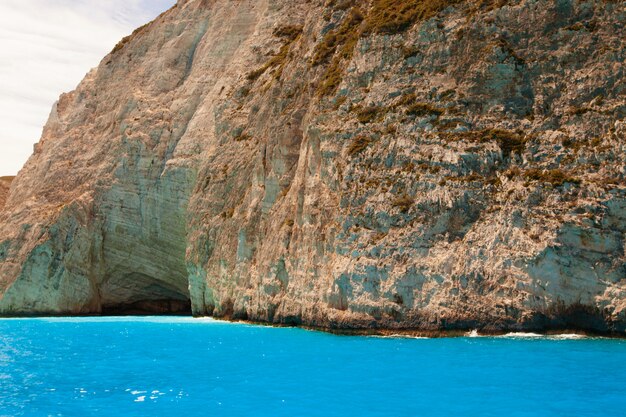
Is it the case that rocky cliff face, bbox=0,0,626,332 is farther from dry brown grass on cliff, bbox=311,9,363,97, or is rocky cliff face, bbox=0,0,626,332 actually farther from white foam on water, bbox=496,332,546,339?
white foam on water, bbox=496,332,546,339

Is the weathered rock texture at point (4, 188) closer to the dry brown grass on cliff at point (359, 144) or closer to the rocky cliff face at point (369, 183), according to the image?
the rocky cliff face at point (369, 183)

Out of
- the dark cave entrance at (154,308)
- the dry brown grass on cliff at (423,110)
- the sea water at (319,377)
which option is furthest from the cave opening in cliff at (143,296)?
the dry brown grass on cliff at (423,110)

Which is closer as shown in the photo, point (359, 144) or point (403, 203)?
point (403, 203)

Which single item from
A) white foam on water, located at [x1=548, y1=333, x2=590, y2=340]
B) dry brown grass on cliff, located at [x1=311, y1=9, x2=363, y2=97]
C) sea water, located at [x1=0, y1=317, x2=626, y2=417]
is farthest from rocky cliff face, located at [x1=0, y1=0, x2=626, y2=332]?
sea water, located at [x1=0, y1=317, x2=626, y2=417]

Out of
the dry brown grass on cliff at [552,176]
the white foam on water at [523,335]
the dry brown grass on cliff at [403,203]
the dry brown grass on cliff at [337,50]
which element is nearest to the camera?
the white foam on water at [523,335]

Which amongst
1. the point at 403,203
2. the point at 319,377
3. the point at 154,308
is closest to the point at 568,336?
the point at 403,203

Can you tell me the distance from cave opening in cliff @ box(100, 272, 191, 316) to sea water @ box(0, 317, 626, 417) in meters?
26.5

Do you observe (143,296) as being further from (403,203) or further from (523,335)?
(523,335)

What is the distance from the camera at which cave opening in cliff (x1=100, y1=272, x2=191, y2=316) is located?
58.6m

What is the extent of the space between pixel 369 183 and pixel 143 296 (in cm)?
3296

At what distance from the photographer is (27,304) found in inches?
2250

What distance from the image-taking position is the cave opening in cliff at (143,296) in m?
58.6

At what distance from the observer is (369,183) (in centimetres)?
3544

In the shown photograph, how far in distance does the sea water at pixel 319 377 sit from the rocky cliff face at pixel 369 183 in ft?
10.2
